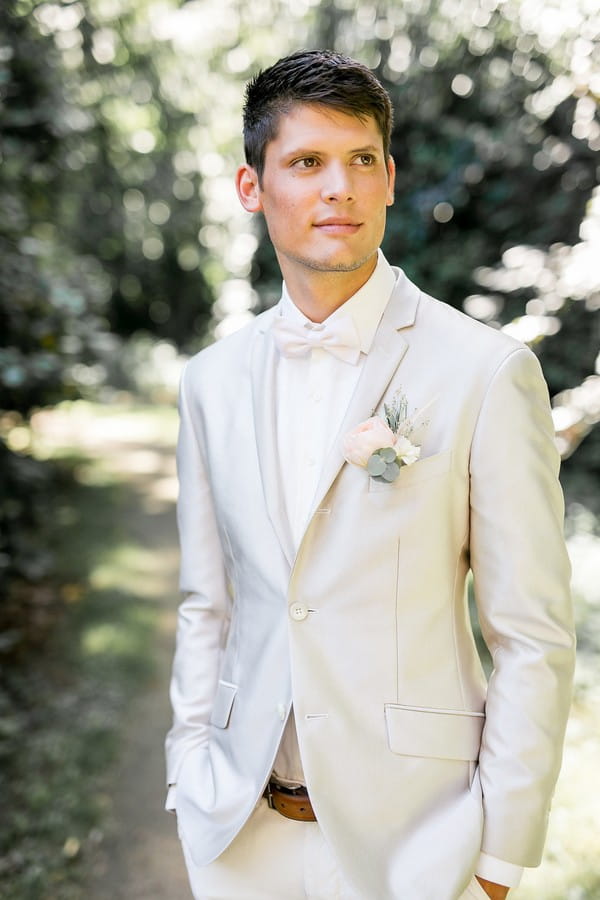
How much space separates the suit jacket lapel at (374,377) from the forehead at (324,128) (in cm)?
34

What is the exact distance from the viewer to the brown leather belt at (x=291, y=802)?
64.2 inches

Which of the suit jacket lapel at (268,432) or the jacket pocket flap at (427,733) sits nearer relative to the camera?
the jacket pocket flap at (427,733)

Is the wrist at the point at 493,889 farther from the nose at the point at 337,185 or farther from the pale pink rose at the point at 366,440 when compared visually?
the nose at the point at 337,185

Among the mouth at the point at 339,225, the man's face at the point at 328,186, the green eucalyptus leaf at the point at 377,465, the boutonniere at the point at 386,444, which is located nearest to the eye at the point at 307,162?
the man's face at the point at 328,186

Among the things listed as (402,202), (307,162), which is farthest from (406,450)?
(402,202)

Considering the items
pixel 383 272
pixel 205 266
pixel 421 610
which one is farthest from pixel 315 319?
pixel 205 266

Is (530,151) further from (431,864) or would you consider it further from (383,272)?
(431,864)

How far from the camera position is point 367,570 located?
150cm

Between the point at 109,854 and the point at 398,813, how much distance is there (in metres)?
2.41

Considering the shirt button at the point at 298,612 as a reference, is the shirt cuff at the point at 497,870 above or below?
below

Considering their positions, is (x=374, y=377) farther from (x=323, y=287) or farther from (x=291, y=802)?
(x=291, y=802)

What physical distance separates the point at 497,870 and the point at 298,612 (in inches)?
22.2

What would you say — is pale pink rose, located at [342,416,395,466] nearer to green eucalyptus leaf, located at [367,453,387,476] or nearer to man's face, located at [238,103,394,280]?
green eucalyptus leaf, located at [367,453,387,476]

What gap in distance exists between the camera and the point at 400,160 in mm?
5316
